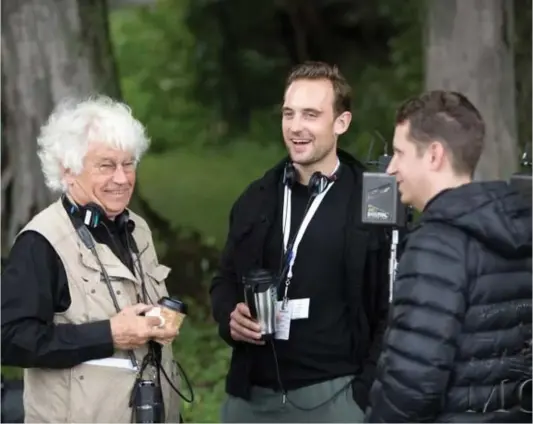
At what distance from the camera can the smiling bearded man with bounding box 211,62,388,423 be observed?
143 inches

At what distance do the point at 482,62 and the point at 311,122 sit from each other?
2463mm

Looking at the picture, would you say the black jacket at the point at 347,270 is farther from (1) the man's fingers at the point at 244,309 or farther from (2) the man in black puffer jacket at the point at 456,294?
(2) the man in black puffer jacket at the point at 456,294

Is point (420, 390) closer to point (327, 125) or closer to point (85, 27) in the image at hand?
point (327, 125)

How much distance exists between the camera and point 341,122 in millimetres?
3789

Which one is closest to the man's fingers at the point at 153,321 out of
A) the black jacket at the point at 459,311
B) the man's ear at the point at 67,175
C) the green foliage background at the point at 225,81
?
the man's ear at the point at 67,175

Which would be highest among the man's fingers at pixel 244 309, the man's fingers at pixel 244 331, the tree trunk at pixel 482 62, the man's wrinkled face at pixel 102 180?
the tree trunk at pixel 482 62

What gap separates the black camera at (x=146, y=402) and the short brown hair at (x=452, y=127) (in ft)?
3.64

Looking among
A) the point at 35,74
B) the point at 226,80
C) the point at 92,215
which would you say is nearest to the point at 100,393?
the point at 92,215

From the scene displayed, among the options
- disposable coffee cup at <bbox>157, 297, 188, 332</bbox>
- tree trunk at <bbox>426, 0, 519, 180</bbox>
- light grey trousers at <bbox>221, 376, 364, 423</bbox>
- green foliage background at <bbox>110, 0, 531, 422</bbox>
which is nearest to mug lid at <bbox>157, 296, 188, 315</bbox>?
disposable coffee cup at <bbox>157, 297, 188, 332</bbox>

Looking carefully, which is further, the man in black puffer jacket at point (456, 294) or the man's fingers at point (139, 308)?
the man's fingers at point (139, 308)

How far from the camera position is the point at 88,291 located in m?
3.23

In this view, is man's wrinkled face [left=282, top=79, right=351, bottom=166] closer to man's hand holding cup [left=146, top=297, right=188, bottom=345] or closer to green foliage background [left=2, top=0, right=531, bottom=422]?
man's hand holding cup [left=146, top=297, right=188, bottom=345]

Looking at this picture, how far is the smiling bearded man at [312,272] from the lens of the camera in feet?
11.9

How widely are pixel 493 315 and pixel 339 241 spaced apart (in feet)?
3.11
